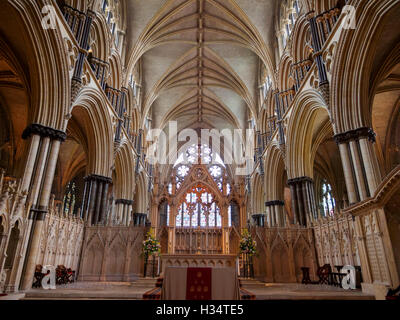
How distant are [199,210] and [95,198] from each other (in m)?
12.0

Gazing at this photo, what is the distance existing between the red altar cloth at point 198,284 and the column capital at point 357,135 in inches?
264

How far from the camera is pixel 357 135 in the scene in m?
9.02

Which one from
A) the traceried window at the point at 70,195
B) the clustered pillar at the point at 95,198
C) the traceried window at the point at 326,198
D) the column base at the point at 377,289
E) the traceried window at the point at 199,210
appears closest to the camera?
the column base at the point at 377,289

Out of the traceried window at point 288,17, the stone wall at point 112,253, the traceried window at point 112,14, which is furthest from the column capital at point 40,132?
the traceried window at point 288,17

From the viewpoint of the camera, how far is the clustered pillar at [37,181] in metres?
7.73

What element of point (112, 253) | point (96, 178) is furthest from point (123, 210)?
point (112, 253)

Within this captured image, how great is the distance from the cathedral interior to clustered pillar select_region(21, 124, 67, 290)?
40mm

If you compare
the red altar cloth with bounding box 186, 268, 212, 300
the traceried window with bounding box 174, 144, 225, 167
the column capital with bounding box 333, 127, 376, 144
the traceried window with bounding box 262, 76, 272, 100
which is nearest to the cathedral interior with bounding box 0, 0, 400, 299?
the column capital with bounding box 333, 127, 376, 144

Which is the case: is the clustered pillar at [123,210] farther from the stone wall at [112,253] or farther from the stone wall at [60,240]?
the stone wall at [60,240]

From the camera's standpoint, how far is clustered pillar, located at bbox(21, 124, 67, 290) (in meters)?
7.73

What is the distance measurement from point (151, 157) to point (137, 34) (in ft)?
34.9

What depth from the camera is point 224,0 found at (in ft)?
54.0

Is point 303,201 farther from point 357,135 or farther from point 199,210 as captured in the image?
point 199,210

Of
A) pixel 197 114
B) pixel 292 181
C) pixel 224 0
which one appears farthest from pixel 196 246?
pixel 224 0
